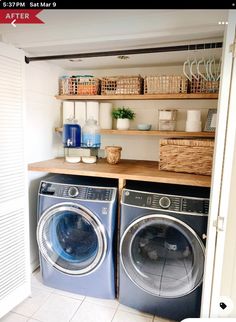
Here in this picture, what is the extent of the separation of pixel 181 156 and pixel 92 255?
110 centimetres

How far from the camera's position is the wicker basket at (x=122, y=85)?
210 cm

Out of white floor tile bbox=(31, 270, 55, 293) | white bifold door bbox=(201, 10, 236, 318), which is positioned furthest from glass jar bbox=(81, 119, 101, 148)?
white floor tile bbox=(31, 270, 55, 293)

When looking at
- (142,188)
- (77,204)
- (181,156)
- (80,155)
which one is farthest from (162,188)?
(80,155)

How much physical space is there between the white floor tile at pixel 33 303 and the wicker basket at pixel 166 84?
2.02 m

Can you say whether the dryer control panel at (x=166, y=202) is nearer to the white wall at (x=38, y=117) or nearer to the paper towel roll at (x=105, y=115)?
the paper towel roll at (x=105, y=115)

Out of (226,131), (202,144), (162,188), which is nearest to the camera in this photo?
(226,131)

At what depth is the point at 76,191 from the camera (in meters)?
1.87

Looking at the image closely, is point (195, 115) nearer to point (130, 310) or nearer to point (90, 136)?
point (90, 136)

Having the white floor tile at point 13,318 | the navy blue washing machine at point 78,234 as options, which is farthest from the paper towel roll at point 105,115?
the white floor tile at point 13,318

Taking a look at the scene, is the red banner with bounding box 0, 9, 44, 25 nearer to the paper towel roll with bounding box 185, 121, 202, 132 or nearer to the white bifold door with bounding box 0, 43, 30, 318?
the white bifold door with bounding box 0, 43, 30, 318

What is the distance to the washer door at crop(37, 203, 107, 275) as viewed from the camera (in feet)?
6.14

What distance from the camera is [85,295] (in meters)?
1.99

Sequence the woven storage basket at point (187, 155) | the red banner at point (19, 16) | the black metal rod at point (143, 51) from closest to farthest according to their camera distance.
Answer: the red banner at point (19, 16), the black metal rod at point (143, 51), the woven storage basket at point (187, 155)
